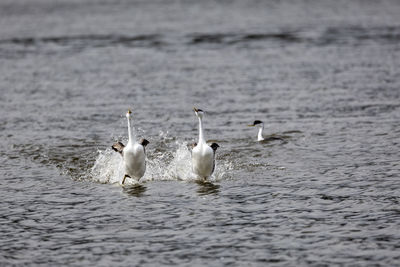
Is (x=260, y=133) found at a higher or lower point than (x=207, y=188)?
higher

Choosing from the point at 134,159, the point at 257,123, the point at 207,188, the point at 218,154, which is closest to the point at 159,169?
the point at 134,159

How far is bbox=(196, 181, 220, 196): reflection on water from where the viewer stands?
17812 mm

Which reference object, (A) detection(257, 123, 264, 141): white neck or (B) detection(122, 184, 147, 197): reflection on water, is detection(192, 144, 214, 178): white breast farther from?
(A) detection(257, 123, 264, 141): white neck

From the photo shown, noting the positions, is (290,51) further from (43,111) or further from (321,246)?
(321,246)

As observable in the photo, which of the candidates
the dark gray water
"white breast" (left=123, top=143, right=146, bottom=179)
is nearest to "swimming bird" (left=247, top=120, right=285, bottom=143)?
the dark gray water

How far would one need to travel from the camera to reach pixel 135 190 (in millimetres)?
18359

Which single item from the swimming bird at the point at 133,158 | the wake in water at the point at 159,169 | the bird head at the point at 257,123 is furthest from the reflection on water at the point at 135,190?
the bird head at the point at 257,123

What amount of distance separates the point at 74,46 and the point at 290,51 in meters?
A: 17.2

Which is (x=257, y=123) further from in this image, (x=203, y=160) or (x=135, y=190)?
(x=135, y=190)

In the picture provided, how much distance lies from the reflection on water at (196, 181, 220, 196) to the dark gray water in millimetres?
48

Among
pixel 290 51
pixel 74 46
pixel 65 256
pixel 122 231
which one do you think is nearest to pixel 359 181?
pixel 122 231

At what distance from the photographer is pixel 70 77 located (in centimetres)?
3753

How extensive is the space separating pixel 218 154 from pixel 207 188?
3.49 meters

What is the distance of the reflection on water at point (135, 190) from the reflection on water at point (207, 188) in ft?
4.97
